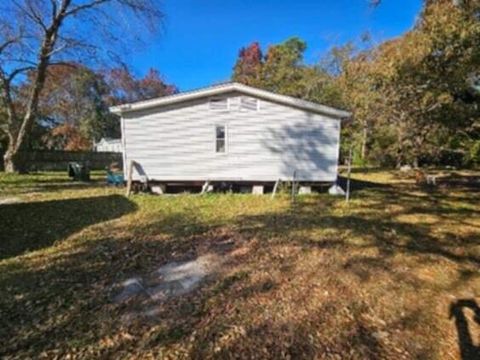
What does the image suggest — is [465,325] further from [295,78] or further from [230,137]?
[295,78]

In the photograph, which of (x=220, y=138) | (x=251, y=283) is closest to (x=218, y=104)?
(x=220, y=138)

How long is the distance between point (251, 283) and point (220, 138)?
757cm

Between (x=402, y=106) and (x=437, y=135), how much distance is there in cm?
662

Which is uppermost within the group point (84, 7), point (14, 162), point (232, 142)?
point (84, 7)

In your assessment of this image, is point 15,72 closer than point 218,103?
No

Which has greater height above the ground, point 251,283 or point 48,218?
point 48,218

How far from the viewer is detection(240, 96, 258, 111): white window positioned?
11.0 meters

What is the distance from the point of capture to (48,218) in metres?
7.41

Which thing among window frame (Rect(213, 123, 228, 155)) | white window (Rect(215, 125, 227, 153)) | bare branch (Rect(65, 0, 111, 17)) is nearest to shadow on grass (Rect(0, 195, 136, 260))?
window frame (Rect(213, 123, 228, 155))

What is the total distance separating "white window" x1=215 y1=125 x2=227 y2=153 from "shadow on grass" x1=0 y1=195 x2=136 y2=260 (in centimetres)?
343

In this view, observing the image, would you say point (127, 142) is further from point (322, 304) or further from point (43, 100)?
point (43, 100)

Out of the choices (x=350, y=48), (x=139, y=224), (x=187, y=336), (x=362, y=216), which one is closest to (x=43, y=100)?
(x=350, y=48)

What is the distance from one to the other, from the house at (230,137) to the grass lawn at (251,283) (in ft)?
10.1

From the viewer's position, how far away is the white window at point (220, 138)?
11.1 m
